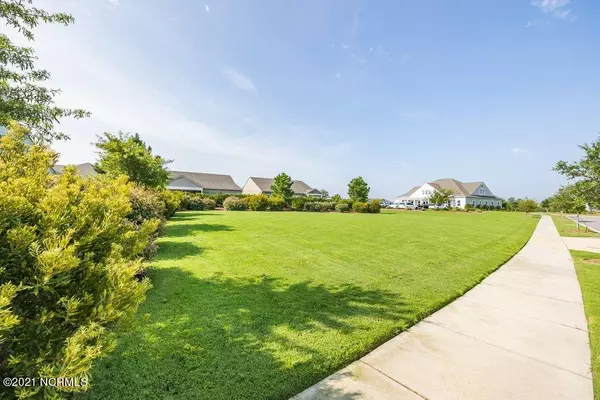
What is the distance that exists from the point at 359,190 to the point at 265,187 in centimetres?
2627

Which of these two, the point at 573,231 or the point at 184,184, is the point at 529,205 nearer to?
the point at 573,231

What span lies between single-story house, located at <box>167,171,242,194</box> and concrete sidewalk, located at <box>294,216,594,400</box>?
50178mm

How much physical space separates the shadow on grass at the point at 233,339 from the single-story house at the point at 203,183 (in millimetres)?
48212

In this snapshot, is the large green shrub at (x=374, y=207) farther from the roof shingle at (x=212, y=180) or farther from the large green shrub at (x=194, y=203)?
the roof shingle at (x=212, y=180)

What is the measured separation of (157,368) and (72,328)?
4.61 ft

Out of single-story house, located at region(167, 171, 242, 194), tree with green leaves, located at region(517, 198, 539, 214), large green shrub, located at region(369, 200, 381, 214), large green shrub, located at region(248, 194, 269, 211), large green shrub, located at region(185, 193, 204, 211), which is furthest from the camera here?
tree with green leaves, located at region(517, 198, 539, 214)

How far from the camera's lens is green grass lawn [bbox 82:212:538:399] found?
8.77 ft

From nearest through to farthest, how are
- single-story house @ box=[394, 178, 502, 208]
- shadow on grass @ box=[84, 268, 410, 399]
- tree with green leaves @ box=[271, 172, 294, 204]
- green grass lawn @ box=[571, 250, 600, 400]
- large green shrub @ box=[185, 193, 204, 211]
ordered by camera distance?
shadow on grass @ box=[84, 268, 410, 399] → green grass lawn @ box=[571, 250, 600, 400] → large green shrub @ box=[185, 193, 204, 211] → tree with green leaves @ box=[271, 172, 294, 204] → single-story house @ box=[394, 178, 502, 208]

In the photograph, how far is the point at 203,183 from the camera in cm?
5572

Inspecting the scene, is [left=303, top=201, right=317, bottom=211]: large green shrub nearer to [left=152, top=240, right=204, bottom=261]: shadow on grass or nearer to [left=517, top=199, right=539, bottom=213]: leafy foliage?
[left=152, top=240, right=204, bottom=261]: shadow on grass

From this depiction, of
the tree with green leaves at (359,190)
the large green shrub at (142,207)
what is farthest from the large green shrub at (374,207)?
the large green shrub at (142,207)

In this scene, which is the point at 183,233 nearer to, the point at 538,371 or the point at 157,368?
the point at 157,368

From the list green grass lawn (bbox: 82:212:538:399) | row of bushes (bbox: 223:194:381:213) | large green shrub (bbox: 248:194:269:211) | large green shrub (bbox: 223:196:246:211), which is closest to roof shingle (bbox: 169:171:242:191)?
large green shrub (bbox: 223:196:246:211)

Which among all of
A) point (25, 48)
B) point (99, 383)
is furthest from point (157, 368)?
point (25, 48)
